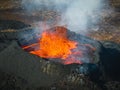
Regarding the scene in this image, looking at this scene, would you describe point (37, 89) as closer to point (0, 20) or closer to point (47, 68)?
point (47, 68)

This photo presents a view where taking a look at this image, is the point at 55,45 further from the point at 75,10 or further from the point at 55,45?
the point at 75,10

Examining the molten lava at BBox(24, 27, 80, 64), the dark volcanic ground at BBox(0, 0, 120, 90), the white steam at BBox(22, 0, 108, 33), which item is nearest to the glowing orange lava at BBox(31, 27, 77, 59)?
the molten lava at BBox(24, 27, 80, 64)

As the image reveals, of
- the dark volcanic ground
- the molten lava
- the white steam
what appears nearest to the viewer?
the dark volcanic ground

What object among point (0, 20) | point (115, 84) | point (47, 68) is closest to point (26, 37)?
point (47, 68)

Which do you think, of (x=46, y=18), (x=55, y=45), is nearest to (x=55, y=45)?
(x=55, y=45)

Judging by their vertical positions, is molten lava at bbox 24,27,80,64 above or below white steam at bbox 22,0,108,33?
below

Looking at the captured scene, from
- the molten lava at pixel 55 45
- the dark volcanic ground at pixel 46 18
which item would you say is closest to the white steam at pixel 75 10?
the dark volcanic ground at pixel 46 18

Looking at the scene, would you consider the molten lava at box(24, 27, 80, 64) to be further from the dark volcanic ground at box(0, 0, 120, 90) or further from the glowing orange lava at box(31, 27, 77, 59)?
the dark volcanic ground at box(0, 0, 120, 90)
